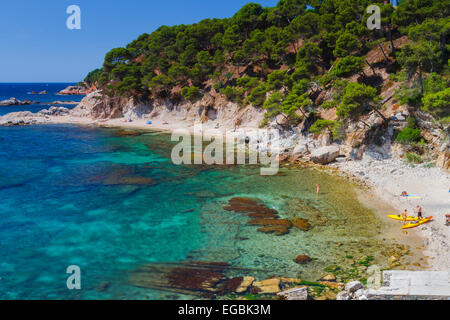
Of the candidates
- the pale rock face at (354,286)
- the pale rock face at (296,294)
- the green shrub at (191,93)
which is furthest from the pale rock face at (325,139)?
the green shrub at (191,93)

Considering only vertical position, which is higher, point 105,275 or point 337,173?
point 337,173

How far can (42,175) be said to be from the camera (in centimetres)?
3103

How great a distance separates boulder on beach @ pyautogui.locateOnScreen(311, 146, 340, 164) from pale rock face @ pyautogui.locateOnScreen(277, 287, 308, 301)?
22076 millimetres

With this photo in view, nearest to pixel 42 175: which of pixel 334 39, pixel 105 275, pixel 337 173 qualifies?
pixel 105 275

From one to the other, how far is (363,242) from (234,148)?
25.7 m

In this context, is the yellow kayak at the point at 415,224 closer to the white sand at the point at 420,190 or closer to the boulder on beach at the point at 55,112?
the white sand at the point at 420,190

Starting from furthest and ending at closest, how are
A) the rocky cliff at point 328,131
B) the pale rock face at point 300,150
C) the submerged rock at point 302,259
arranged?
the pale rock face at point 300,150
the rocky cliff at point 328,131
the submerged rock at point 302,259

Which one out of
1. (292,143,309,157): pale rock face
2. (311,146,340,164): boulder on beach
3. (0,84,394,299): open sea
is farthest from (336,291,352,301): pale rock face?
(292,143,309,157): pale rock face

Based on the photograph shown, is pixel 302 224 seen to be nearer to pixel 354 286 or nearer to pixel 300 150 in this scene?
pixel 354 286

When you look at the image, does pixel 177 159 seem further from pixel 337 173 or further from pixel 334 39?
pixel 334 39

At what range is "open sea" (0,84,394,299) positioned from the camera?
14852mm

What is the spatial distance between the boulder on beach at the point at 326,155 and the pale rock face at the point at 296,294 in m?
22.1

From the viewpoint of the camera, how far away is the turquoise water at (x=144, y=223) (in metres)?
15.0
